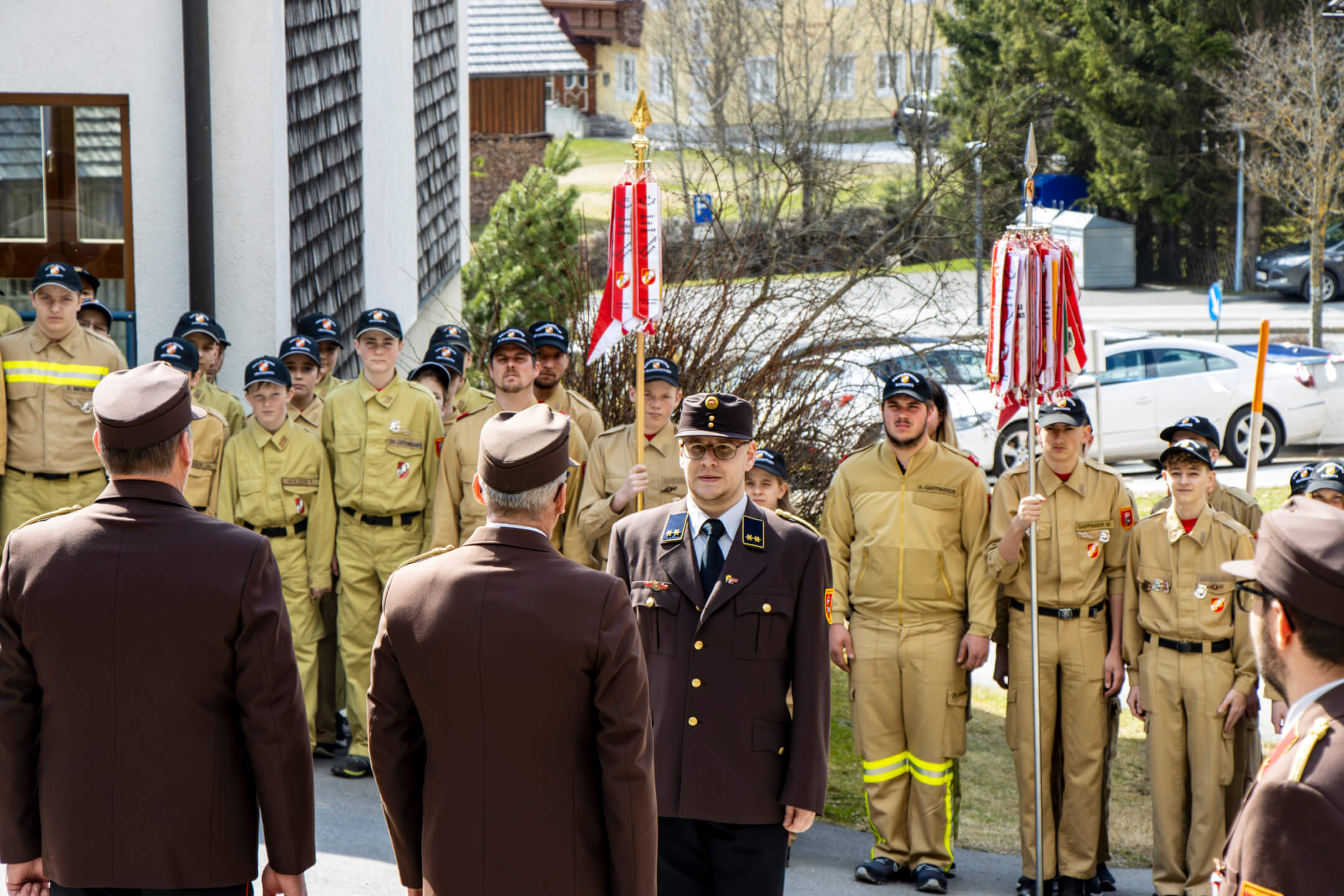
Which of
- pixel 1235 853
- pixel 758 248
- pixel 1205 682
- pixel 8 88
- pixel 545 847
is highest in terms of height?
pixel 8 88

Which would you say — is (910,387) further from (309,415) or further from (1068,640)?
(309,415)

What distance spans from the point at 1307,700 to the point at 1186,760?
12.6 ft

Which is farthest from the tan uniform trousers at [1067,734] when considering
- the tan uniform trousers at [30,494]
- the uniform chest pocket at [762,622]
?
the tan uniform trousers at [30,494]

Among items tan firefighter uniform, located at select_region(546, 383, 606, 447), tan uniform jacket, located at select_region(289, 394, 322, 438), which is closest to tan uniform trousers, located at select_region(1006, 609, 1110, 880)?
tan firefighter uniform, located at select_region(546, 383, 606, 447)

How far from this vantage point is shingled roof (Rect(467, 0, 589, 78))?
37688 millimetres

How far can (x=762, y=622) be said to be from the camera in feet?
15.0

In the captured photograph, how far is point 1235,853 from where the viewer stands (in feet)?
8.86

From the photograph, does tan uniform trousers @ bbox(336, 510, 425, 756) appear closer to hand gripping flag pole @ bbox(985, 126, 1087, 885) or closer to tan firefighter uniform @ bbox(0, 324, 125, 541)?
tan firefighter uniform @ bbox(0, 324, 125, 541)

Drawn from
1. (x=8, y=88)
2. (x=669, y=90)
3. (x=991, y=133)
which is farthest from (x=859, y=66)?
(x=8, y=88)

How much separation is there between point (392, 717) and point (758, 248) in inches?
326

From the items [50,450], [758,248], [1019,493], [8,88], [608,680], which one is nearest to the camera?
[608,680]

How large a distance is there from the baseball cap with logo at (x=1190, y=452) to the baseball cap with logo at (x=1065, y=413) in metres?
0.40

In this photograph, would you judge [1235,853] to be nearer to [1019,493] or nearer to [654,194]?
[1019,493]

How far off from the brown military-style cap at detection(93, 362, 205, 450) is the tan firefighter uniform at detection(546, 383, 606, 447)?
421 centimetres
